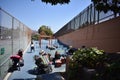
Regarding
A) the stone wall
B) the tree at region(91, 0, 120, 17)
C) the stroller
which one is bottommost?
the stroller

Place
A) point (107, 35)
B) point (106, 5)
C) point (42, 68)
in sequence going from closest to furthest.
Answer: point (106, 5) < point (42, 68) < point (107, 35)

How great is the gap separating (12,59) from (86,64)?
5.94 meters

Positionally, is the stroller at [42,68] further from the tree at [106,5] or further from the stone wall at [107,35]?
the tree at [106,5]

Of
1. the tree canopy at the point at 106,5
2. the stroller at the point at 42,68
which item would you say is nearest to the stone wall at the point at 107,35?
the tree canopy at the point at 106,5

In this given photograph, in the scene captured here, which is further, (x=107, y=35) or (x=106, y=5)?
(x=107, y=35)

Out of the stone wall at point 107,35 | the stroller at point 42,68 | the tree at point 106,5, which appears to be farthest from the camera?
the stone wall at point 107,35

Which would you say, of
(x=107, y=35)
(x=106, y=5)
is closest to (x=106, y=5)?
(x=106, y=5)

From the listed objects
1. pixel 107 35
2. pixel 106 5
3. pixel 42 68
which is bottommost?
pixel 42 68

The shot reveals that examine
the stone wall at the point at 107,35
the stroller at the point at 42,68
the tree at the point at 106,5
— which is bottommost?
the stroller at the point at 42,68

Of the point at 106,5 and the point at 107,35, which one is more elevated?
the point at 106,5

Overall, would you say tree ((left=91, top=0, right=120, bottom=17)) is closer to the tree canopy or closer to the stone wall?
the tree canopy

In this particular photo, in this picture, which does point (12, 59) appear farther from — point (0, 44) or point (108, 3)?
point (108, 3)

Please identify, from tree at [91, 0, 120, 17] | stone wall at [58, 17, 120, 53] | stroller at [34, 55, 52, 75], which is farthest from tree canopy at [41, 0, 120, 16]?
stroller at [34, 55, 52, 75]

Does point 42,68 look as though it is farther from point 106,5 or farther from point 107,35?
point 106,5
